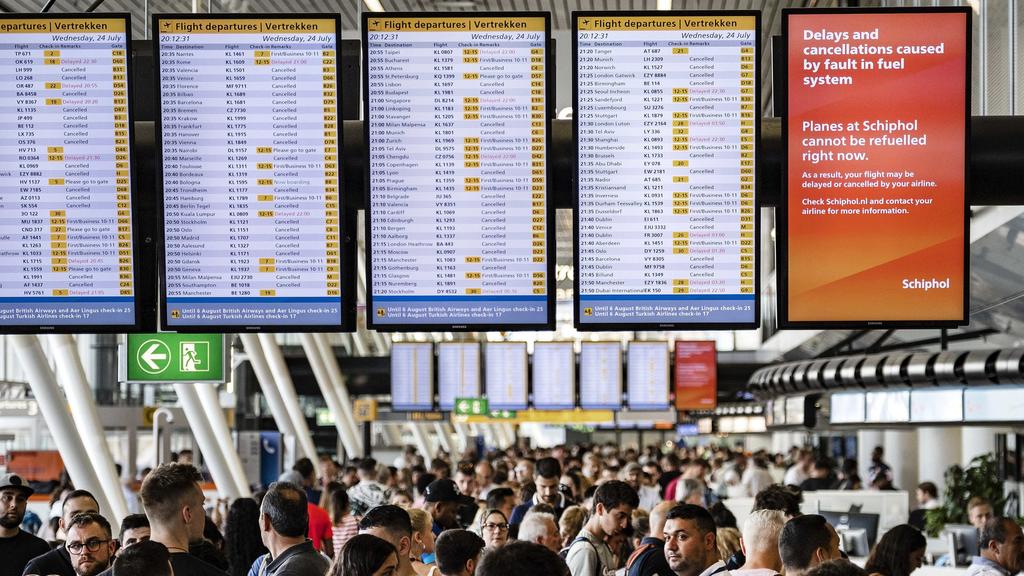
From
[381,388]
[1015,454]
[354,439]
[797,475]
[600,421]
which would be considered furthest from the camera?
[600,421]

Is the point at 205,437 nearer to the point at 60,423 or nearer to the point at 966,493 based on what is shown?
the point at 60,423

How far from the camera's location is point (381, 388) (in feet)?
112

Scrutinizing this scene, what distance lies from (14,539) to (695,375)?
62.1 feet

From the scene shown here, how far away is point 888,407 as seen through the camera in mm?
16375

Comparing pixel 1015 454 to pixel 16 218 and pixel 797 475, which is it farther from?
pixel 16 218

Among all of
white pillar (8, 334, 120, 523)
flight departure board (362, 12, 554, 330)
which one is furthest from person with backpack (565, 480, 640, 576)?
white pillar (8, 334, 120, 523)

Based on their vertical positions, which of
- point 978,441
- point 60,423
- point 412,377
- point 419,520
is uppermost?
point 419,520

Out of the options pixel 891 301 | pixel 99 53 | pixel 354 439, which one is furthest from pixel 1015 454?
pixel 99 53

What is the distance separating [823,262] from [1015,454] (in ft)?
65.7

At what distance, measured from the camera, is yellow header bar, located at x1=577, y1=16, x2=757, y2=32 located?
20.4 feet

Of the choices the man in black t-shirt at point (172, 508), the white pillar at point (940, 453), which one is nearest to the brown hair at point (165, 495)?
the man in black t-shirt at point (172, 508)

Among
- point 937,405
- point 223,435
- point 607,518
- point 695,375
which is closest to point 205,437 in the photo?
point 223,435

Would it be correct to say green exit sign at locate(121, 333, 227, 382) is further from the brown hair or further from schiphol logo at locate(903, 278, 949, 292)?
schiphol logo at locate(903, 278, 949, 292)

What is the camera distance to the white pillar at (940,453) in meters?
27.3
